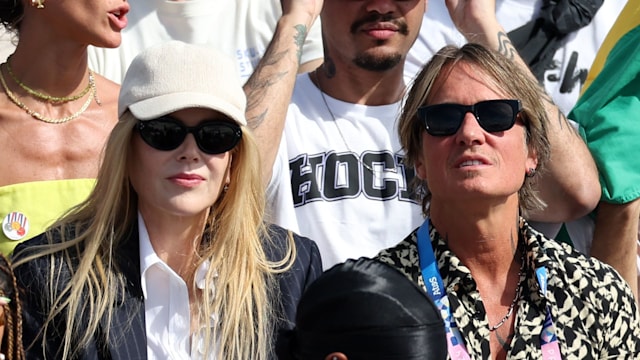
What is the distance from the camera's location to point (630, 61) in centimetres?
395

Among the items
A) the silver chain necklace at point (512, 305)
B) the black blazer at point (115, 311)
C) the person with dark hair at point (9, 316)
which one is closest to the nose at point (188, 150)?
the black blazer at point (115, 311)

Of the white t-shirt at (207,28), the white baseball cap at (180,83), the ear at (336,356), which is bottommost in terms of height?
the ear at (336,356)

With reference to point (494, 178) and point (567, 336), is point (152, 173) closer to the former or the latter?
point (494, 178)

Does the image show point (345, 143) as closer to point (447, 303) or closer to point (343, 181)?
point (343, 181)

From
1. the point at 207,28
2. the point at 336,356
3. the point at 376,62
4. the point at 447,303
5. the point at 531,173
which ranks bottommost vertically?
the point at 336,356

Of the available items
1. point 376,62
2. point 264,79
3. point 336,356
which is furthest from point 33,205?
point 336,356

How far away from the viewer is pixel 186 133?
3.00m

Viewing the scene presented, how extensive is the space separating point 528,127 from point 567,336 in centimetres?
62

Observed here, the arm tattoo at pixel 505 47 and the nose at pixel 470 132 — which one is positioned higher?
the arm tattoo at pixel 505 47

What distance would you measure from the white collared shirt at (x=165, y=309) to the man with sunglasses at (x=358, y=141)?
669mm

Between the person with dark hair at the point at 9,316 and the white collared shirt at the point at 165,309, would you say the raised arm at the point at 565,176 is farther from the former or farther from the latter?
the person with dark hair at the point at 9,316

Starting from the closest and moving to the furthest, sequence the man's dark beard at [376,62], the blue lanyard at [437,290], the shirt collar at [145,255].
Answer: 1. the blue lanyard at [437,290]
2. the shirt collar at [145,255]
3. the man's dark beard at [376,62]

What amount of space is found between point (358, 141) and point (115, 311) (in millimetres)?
1268

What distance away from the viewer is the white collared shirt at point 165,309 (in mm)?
2941
